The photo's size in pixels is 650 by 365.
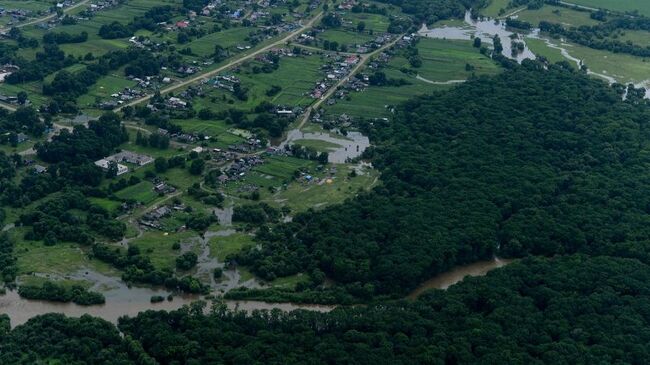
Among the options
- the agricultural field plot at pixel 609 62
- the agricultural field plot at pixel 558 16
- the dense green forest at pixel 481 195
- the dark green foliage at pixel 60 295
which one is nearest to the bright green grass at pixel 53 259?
the dark green foliage at pixel 60 295

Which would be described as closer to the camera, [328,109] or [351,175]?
[351,175]

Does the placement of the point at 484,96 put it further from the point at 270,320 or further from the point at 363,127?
the point at 270,320

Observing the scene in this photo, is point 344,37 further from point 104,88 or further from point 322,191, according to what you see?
point 322,191

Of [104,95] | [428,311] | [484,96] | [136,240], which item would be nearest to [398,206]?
[428,311]

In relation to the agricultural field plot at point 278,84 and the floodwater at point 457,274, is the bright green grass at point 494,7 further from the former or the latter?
the floodwater at point 457,274

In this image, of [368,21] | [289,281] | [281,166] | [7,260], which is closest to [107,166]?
[281,166]

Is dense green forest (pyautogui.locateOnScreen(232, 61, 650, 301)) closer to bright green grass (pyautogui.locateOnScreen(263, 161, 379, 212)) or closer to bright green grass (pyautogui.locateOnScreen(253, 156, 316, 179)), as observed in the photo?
bright green grass (pyautogui.locateOnScreen(263, 161, 379, 212))
